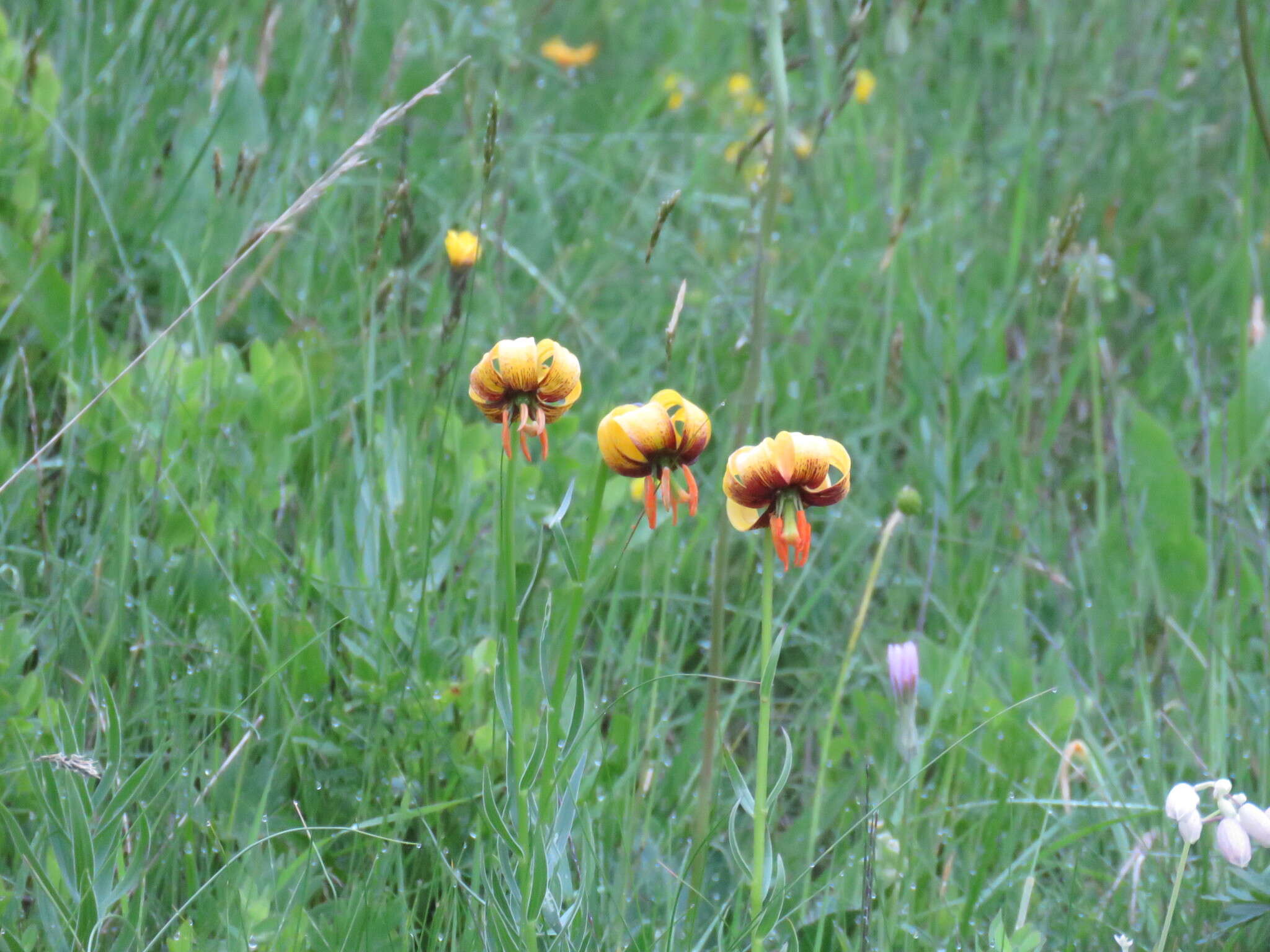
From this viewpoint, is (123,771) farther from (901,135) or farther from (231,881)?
(901,135)

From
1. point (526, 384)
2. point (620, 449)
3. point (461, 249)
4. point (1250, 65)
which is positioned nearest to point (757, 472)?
point (620, 449)

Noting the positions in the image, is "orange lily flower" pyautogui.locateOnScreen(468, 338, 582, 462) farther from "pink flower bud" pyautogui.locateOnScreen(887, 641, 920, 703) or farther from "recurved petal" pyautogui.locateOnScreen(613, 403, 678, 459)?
"pink flower bud" pyautogui.locateOnScreen(887, 641, 920, 703)

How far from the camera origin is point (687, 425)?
3.59 feet

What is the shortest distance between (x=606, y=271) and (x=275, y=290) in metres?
0.77

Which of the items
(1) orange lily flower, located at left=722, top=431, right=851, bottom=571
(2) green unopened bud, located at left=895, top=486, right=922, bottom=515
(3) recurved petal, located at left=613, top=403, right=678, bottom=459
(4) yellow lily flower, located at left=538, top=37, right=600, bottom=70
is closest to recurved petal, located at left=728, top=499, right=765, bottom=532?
(1) orange lily flower, located at left=722, top=431, right=851, bottom=571

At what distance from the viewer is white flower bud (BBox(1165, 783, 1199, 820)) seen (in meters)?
1.16

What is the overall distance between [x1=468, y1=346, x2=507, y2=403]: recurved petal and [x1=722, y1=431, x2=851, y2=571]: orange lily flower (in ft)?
0.76

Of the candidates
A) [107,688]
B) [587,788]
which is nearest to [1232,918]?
[587,788]

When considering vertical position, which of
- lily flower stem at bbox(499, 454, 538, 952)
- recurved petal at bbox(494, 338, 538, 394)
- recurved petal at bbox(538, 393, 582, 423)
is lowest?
lily flower stem at bbox(499, 454, 538, 952)

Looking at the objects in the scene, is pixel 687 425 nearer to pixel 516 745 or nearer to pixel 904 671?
pixel 516 745

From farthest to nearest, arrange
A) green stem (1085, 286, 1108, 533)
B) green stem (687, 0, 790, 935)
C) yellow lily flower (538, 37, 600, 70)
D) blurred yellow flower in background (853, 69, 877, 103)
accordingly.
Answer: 1. yellow lily flower (538, 37, 600, 70)
2. blurred yellow flower in background (853, 69, 877, 103)
3. green stem (1085, 286, 1108, 533)
4. green stem (687, 0, 790, 935)

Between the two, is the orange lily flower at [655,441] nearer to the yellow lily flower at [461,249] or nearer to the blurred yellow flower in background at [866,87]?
the yellow lily flower at [461,249]

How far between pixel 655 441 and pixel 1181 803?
62 cm

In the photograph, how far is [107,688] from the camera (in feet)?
3.68
